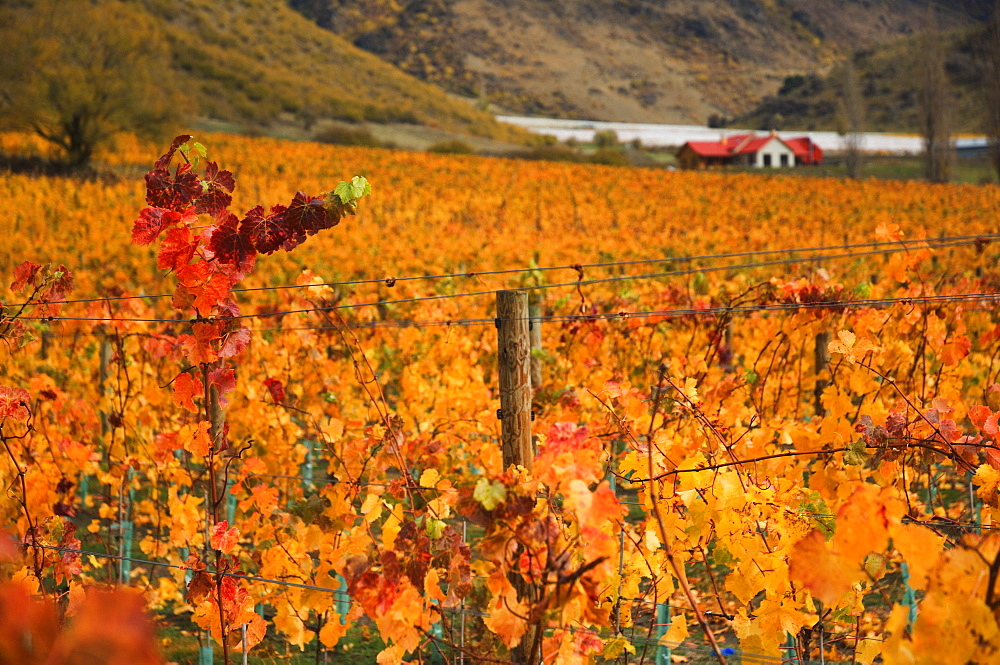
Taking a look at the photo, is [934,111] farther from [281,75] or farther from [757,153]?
[281,75]

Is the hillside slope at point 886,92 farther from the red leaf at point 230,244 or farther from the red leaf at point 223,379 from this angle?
the red leaf at point 230,244

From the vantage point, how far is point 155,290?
11.0 metres

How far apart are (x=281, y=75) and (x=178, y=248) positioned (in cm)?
5139

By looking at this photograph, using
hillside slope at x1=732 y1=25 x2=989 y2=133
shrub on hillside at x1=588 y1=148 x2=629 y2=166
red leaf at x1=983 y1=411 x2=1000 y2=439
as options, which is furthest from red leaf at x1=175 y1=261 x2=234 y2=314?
hillside slope at x1=732 y1=25 x2=989 y2=133

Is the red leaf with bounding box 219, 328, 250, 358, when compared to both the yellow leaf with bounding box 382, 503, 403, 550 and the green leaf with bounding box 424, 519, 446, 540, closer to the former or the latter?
the yellow leaf with bounding box 382, 503, 403, 550

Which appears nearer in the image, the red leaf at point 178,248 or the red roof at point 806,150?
the red leaf at point 178,248

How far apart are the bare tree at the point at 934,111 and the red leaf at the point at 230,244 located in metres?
36.2

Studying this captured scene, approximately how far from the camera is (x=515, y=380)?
250 centimetres

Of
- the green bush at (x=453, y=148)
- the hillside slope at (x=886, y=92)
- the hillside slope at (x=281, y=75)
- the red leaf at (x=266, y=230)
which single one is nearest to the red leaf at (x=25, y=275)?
the red leaf at (x=266, y=230)

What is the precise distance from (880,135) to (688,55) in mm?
78599

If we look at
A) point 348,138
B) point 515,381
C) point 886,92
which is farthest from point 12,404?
point 886,92

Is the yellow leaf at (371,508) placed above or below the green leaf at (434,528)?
below

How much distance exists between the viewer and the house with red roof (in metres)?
48.2

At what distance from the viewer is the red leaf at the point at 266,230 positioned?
229 centimetres
